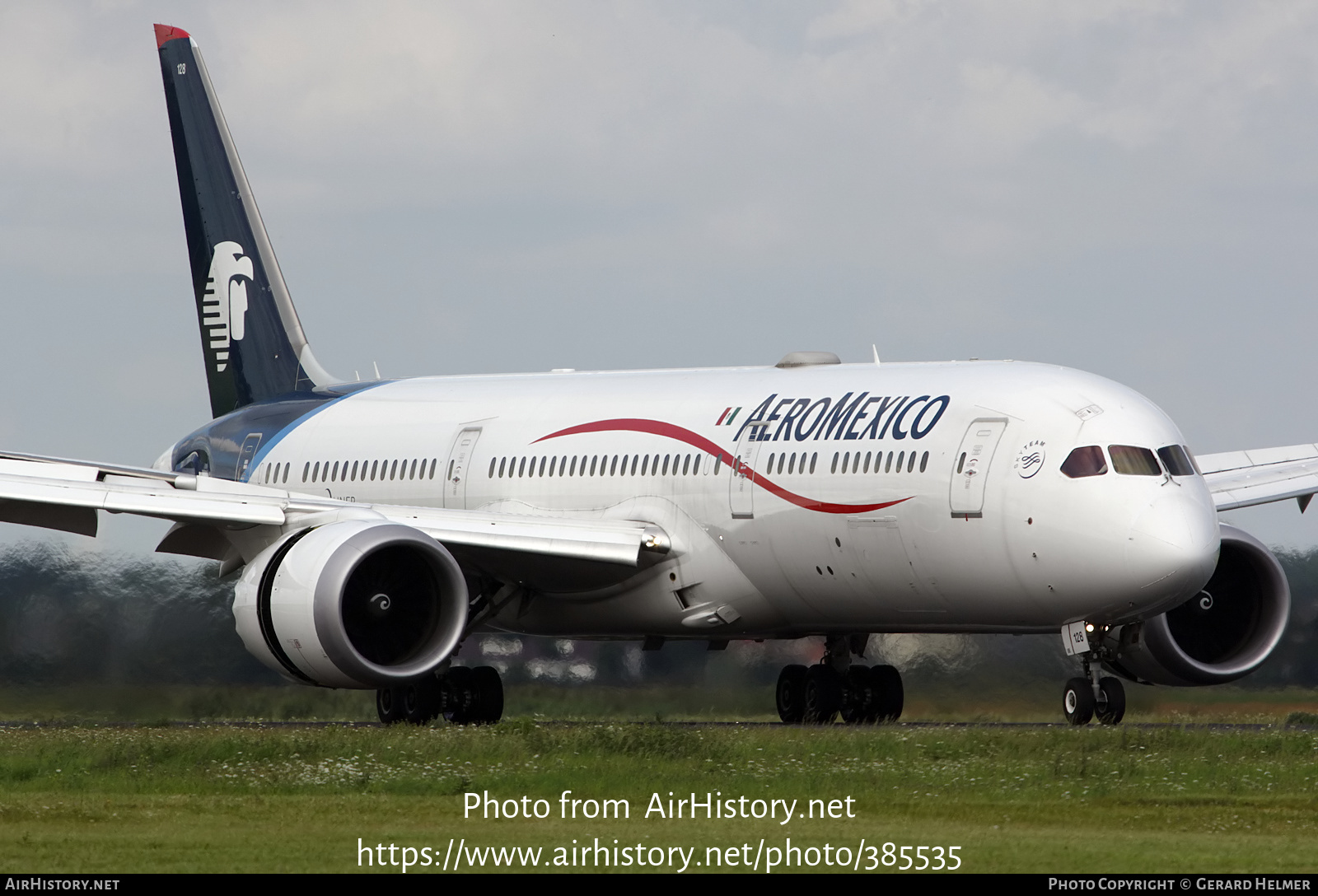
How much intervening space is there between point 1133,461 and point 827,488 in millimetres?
3504

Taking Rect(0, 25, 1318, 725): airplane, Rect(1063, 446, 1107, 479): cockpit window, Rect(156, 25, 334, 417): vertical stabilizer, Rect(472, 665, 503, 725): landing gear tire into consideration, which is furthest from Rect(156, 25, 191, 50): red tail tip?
Rect(1063, 446, 1107, 479): cockpit window

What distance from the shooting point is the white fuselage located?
71.6 ft

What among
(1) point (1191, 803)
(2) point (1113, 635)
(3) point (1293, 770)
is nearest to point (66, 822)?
(1) point (1191, 803)

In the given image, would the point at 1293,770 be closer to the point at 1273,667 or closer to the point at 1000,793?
the point at 1000,793

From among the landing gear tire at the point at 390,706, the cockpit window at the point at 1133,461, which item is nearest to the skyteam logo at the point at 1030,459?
the cockpit window at the point at 1133,461

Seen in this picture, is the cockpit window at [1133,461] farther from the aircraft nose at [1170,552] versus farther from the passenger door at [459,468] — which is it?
the passenger door at [459,468]

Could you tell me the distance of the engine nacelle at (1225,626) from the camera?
995 inches

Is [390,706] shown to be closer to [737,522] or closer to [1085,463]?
[737,522]

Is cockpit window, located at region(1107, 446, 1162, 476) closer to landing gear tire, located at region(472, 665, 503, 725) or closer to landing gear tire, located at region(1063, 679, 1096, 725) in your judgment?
landing gear tire, located at region(1063, 679, 1096, 725)

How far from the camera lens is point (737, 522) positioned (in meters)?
25.0

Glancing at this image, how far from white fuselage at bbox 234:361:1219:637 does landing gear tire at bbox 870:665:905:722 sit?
2.02 meters

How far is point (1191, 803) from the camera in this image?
17.0 m

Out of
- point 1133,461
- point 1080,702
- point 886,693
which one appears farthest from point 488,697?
point 1133,461
